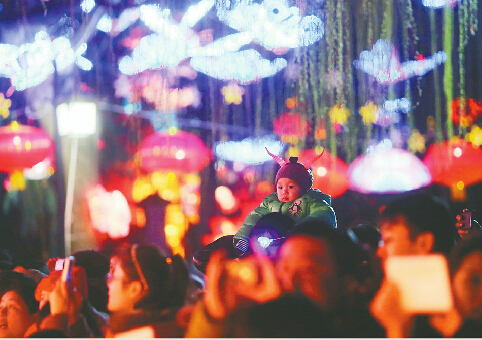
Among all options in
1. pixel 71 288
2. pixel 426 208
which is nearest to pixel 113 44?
pixel 71 288

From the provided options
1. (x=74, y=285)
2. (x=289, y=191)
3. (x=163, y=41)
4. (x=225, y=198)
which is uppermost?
(x=163, y=41)

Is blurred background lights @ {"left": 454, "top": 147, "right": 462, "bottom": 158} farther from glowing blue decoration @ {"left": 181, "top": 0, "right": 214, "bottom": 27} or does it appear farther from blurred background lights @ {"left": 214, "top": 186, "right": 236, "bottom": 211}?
blurred background lights @ {"left": 214, "top": 186, "right": 236, "bottom": 211}

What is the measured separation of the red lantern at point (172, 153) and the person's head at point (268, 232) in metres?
3.84

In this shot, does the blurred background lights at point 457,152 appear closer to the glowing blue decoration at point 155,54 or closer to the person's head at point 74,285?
the glowing blue decoration at point 155,54

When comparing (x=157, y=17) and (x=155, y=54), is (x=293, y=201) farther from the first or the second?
(x=155, y=54)

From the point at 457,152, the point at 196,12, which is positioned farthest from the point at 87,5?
the point at 457,152

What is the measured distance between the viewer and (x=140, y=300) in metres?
1.96

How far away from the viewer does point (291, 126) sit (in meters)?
9.38

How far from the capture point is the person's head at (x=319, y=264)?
164 centimetres

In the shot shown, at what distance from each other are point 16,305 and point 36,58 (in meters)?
5.27

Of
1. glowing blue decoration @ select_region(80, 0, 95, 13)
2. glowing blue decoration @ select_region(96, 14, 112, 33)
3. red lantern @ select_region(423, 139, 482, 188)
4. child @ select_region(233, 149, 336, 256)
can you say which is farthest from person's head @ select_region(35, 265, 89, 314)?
red lantern @ select_region(423, 139, 482, 188)

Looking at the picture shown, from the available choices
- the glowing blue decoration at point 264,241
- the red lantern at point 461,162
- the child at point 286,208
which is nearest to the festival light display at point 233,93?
the red lantern at point 461,162

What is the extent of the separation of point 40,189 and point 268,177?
469 cm

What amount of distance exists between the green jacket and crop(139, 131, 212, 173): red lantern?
11.6 ft
